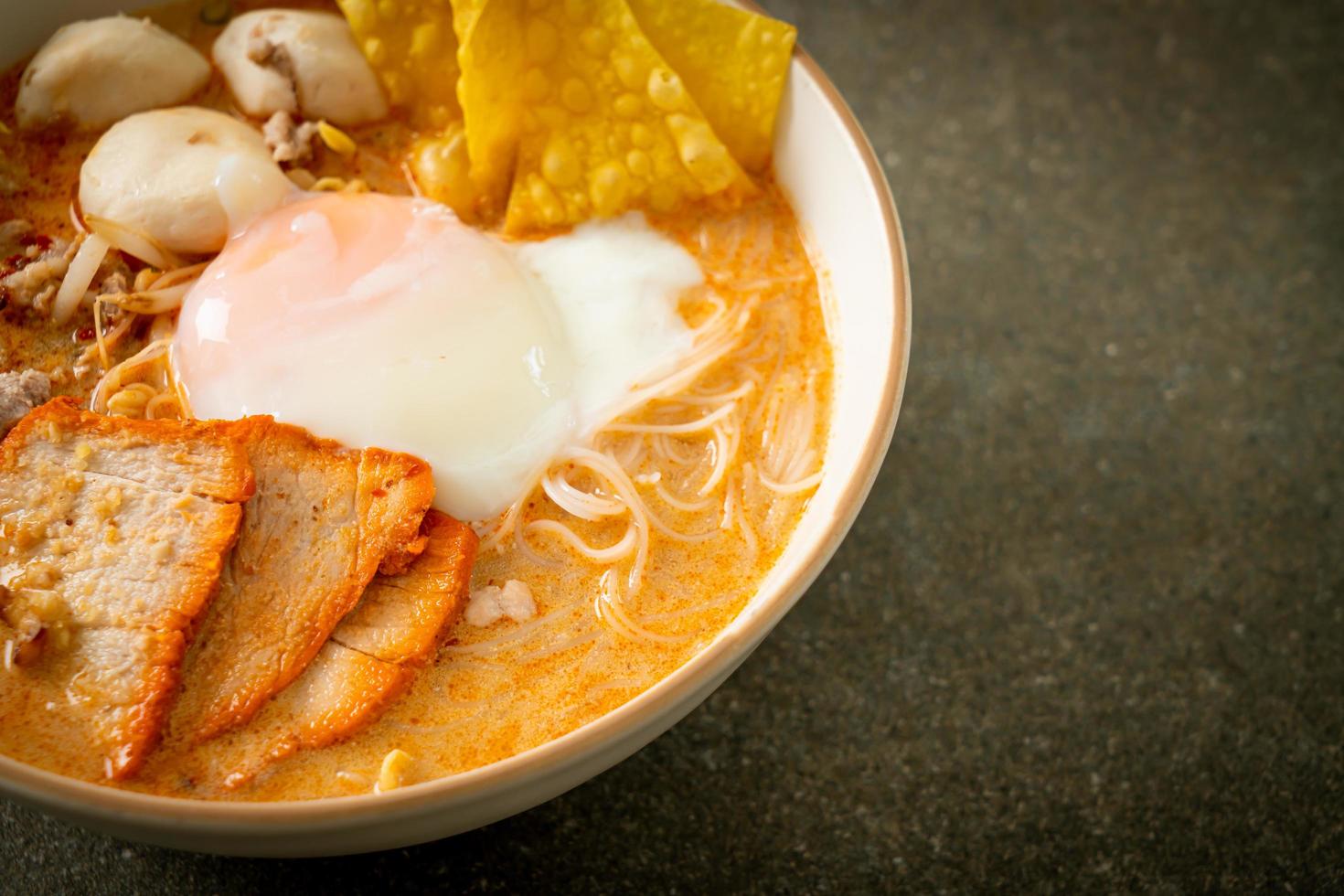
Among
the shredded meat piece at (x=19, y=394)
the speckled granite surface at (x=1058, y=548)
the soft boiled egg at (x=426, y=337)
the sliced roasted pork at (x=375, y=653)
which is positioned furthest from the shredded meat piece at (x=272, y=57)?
the speckled granite surface at (x=1058, y=548)

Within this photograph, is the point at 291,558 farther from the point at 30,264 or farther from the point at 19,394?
the point at 30,264

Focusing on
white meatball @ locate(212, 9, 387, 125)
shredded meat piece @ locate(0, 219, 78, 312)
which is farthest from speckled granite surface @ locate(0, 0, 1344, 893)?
white meatball @ locate(212, 9, 387, 125)

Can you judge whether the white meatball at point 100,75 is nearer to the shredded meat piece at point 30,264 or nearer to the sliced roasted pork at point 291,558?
the shredded meat piece at point 30,264

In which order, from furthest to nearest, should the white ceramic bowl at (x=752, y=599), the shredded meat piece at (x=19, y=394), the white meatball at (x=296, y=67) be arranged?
the white meatball at (x=296, y=67) → the shredded meat piece at (x=19, y=394) → the white ceramic bowl at (x=752, y=599)

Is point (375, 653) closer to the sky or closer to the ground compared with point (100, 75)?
closer to the ground

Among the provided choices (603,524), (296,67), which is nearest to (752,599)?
(603,524)

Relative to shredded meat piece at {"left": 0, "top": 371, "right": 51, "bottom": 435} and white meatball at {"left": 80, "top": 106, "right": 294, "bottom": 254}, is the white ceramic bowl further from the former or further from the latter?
shredded meat piece at {"left": 0, "top": 371, "right": 51, "bottom": 435}
